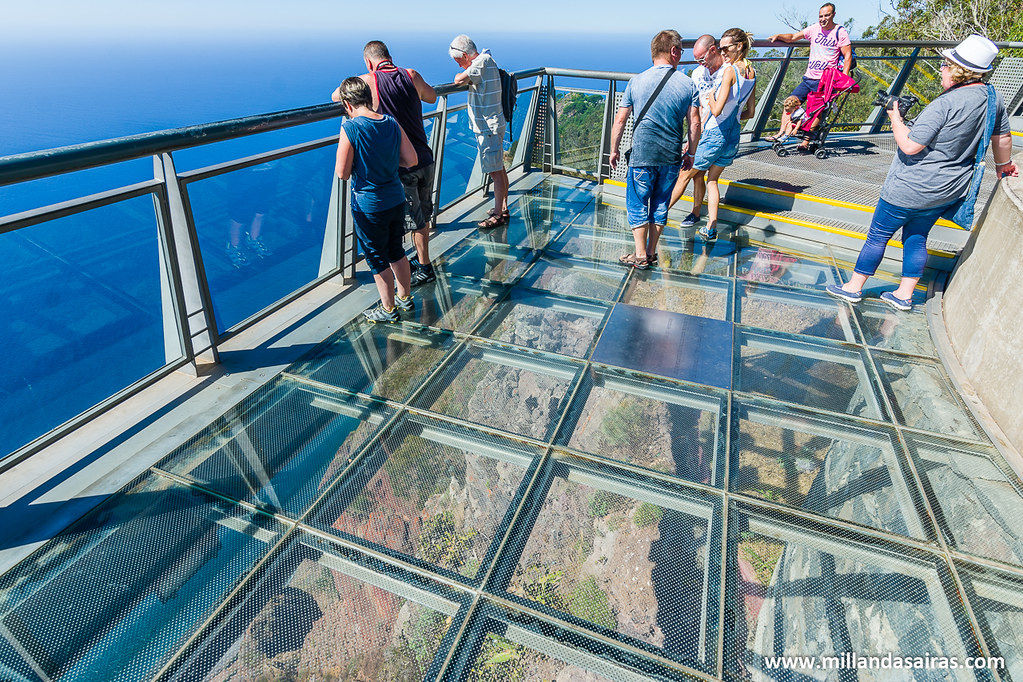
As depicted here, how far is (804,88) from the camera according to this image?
7109 millimetres

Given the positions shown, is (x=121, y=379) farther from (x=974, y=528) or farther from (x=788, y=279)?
(x=788, y=279)

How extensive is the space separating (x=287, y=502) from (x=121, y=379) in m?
1.39

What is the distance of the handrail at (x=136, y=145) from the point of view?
2104 mm

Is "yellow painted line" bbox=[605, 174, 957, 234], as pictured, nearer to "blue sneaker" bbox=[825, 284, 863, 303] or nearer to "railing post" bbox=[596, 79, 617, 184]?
"railing post" bbox=[596, 79, 617, 184]

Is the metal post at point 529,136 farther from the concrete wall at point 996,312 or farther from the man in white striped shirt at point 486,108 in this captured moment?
the concrete wall at point 996,312

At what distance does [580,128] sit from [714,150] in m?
2.52

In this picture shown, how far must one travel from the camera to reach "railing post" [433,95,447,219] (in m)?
5.24

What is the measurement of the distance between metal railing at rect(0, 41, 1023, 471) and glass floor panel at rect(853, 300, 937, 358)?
381cm

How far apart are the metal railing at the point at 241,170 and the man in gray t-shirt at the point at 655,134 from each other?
1.84 m

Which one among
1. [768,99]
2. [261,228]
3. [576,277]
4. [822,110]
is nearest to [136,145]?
[261,228]

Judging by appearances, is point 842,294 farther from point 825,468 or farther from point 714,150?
point 825,468

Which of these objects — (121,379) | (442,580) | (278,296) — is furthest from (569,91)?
(442,580)

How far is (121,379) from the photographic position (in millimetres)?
2934

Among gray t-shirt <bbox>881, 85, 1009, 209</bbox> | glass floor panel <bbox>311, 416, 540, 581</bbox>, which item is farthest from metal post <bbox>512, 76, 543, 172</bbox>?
glass floor panel <bbox>311, 416, 540, 581</bbox>
